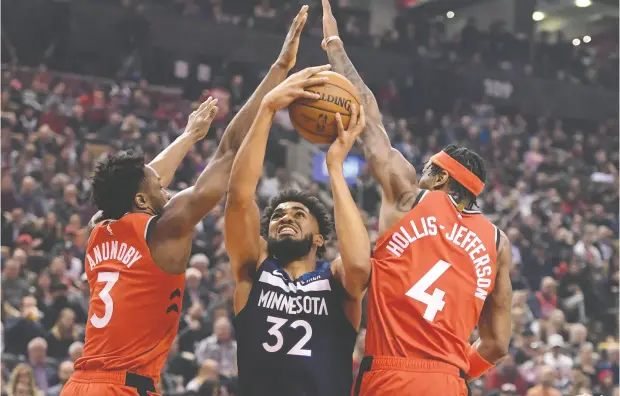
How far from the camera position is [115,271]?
4.50m

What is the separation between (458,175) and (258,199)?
9489 mm

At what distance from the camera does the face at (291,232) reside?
452 cm

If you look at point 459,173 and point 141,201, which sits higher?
point 459,173

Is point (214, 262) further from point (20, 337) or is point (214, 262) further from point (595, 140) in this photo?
point (595, 140)

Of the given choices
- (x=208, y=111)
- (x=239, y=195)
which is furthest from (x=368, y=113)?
(x=208, y=111)

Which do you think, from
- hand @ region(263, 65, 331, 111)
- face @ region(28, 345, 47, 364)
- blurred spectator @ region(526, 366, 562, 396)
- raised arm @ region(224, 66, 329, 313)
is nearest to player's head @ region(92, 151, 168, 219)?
raised arm @ region(224, 66, 329, 313)

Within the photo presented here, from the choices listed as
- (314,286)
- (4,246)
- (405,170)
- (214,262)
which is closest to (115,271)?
(314,286)

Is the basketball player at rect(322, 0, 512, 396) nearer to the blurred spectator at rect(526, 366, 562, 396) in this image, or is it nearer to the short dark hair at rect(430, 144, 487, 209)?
the short dark hair at rect(430, 144, 487, 209)

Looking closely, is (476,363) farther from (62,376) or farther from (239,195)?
(62,376)

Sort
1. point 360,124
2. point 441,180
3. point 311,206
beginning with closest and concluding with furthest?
point 360,124, point 441,180, point 311,206

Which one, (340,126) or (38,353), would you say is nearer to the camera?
(340,126)

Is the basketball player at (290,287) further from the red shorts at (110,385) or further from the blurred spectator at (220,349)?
the blurred spectator at (220,349)

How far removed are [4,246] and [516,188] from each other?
10390mm

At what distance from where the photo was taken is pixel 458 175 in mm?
4609
